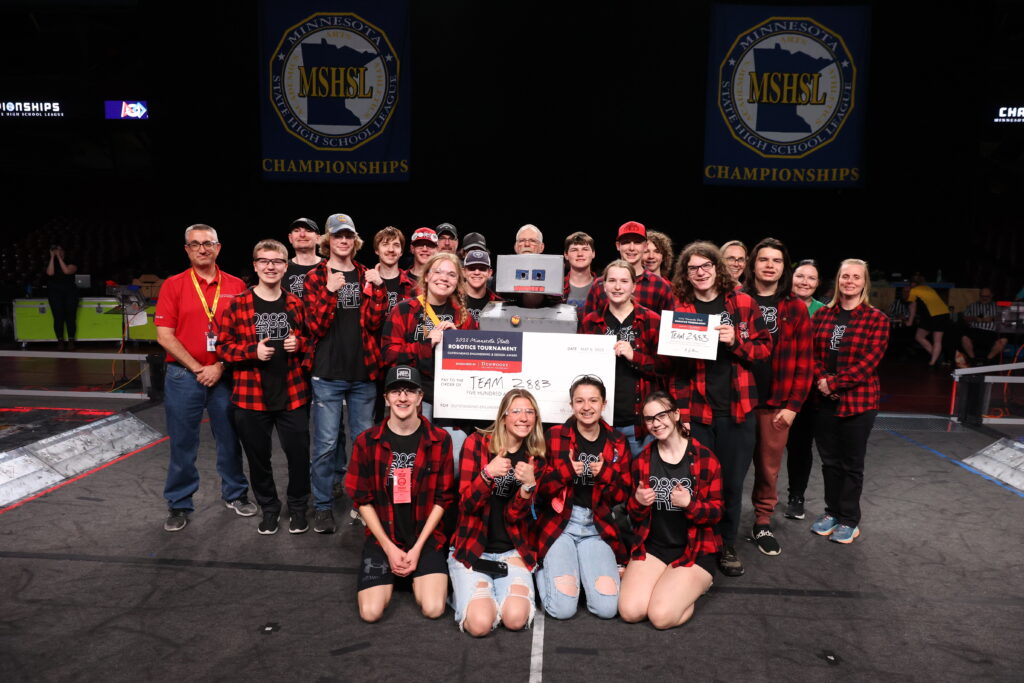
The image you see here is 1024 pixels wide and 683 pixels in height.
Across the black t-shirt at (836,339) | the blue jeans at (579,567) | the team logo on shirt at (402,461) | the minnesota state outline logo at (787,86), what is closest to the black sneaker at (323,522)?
the team logo on shirt at (402,461)

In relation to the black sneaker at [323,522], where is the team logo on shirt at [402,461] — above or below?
above

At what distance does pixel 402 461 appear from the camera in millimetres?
3234

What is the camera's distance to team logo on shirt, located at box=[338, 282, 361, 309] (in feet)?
12.9

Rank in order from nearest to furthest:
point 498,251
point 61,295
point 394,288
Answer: point 394,288, point 61,295, point 498,251

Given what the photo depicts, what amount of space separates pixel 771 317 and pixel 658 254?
1181 millimetres

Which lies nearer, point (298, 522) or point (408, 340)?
point (408, 340)

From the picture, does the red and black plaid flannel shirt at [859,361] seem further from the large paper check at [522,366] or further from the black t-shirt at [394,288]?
the black t-shirt at [394,288]

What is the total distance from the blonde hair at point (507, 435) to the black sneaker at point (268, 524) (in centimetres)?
161

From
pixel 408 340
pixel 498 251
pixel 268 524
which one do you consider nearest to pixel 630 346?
pixel 408 340

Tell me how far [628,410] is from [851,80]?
777 cm

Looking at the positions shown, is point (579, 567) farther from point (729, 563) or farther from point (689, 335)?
point (689, 335)

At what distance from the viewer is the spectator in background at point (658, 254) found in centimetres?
473

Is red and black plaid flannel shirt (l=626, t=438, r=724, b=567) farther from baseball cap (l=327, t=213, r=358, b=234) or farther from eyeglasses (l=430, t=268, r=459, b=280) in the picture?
baseball cap (l=327, t=213, r=358, b=234)

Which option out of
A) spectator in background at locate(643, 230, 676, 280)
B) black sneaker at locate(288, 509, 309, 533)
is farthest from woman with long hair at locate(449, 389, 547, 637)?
spectator in background at locate(643, 230, 676, 280)
